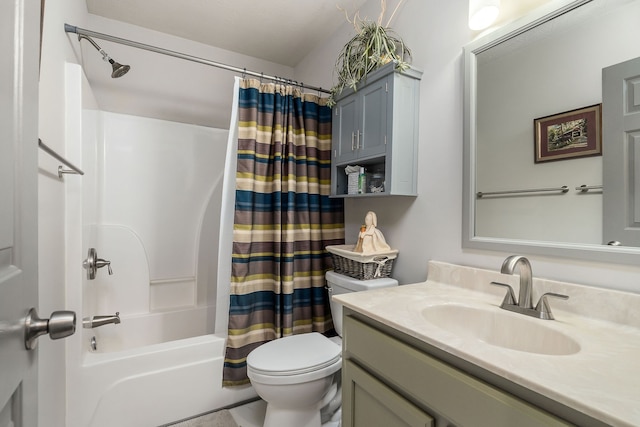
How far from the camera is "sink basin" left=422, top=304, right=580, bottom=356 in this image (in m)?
0.85

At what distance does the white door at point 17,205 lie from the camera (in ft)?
1.44

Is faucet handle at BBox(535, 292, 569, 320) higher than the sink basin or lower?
higher

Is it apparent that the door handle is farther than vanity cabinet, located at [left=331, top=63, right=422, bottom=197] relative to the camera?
No

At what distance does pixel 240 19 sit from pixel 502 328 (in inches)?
94.2

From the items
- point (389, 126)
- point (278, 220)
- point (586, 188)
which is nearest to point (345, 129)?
point (389, 126)

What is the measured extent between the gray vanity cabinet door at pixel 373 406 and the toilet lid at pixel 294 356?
0.92 ft

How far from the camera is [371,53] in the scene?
5.22ft

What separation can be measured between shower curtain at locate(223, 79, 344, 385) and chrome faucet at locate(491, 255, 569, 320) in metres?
1.18

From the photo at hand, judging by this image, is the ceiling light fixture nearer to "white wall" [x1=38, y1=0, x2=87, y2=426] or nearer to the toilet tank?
the toilet tank

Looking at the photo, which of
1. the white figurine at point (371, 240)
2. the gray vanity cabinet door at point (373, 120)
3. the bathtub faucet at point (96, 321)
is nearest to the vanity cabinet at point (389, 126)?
the gray vanity cabinet door at point (373, 120)

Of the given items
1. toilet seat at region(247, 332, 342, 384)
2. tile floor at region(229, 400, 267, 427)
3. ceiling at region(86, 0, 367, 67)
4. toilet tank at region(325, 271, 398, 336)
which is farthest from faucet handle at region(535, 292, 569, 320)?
ceiling at region(86, 0, 367, 67)

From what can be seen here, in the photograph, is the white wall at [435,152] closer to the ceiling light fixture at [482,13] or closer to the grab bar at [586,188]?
the ceiling light fixture at [482,13]

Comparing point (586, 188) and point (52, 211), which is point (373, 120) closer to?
point (586, 188)

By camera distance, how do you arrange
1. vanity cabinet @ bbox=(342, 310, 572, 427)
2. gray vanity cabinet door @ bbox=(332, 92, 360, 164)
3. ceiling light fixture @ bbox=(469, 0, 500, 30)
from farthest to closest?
gray vanity cabinet door @ bbox=(332, 92, 360, 164)
ceiling light fixture @ bbox=(469, 0, 500, 30)
vanity cabinet @ bbox=(342, 310, 572, 427)
